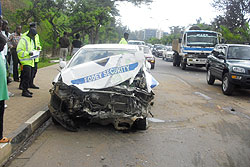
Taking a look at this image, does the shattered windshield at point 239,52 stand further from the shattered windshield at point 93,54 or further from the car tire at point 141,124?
the car tire at point 141,124

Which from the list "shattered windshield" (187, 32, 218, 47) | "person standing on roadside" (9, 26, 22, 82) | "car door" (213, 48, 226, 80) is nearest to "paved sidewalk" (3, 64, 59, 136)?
"person standing on roadside" (9, 26, 22, 82)

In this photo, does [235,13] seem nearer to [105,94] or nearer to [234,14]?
[234,14]

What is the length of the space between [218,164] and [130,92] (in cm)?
193

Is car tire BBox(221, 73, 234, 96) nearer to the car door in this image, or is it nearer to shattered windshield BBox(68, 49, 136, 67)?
the car door

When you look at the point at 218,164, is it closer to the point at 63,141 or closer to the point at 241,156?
the point at 241,156

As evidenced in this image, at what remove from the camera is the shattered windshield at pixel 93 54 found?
6.43m

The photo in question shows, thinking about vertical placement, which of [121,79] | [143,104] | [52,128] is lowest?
[52,128]

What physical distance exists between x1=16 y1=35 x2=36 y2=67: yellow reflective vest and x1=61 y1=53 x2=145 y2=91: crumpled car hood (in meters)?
2.21

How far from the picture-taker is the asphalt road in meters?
4.13

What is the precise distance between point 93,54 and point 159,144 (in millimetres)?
2790

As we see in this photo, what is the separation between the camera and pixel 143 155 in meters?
4.37

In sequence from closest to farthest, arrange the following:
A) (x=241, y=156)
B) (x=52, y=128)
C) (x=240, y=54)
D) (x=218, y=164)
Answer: (x=218, y=164), (x=241, y=156), (x=52, y=128), (x=240, y=54)

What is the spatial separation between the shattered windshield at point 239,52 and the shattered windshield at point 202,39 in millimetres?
7358

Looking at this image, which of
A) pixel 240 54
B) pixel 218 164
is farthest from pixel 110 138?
pixel 240 54
